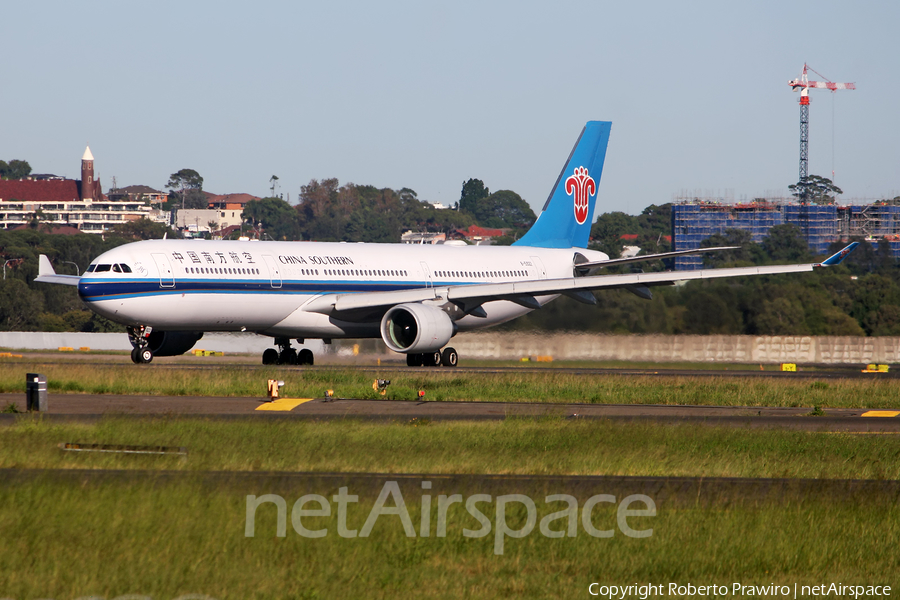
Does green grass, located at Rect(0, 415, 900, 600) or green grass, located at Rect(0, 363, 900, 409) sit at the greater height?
green grass, located at Rect(0, 415, 900, 600)

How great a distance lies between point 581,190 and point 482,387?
21477mm

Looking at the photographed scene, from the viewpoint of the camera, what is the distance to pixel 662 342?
135 ft

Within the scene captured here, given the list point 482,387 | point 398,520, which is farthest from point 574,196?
point 398,520

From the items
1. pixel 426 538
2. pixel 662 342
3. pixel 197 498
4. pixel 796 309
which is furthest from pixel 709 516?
pixel 796 309

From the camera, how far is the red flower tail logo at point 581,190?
152 feet

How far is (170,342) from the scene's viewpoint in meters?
35.7

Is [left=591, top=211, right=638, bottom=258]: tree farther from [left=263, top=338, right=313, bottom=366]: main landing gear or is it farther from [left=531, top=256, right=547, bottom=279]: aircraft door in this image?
[left=263, top=338, right=313, bottom=366]: main landing gear

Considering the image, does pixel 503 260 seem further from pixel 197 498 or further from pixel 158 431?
pixel 197 498

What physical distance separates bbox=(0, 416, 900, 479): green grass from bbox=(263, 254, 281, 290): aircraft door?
50.6ft

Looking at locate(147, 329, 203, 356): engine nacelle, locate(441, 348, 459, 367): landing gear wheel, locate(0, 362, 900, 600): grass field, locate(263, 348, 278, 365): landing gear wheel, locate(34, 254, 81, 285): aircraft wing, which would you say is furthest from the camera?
locate(263, 348, 278, 365): landing gear wheel

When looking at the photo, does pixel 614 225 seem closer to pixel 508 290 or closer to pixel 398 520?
pixel 508 290

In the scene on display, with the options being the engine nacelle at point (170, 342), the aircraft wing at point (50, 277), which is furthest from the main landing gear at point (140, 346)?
the aircraft wing at point (50, 277)

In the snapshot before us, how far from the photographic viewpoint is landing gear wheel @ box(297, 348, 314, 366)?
37562mm

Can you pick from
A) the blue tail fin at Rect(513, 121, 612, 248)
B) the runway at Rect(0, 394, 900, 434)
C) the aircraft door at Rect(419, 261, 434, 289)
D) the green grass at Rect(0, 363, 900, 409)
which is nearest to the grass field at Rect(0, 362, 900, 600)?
the runway at Rect(0, 394, 900, 434)
